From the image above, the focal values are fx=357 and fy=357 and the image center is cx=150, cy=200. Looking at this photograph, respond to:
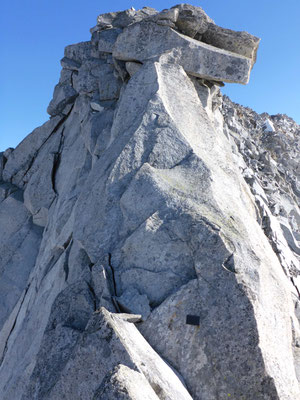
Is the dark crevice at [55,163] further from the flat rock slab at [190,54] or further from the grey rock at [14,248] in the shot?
the flat rock slab at [190,54]

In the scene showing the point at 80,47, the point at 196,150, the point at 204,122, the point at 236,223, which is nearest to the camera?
the point at 236,223

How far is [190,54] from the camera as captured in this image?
34.2ft

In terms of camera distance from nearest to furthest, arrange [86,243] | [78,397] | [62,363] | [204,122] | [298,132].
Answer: [78,397] → [62,363] → [86,243] → [204,122] → [298,132]

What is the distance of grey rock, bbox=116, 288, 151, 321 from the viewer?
5547 mm

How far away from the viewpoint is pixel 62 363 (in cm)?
516

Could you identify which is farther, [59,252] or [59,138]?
[59,138]

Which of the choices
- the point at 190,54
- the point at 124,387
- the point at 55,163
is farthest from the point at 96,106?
the point at 124,387

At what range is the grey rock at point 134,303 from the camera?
5.55m

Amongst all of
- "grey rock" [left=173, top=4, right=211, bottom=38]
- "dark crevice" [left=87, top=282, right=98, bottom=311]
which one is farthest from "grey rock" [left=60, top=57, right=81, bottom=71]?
"dark crevice" [left=87, top=282, right=98, bottom=311]

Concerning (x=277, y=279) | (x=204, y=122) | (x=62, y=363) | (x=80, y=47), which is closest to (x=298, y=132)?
(x=80, y=47)

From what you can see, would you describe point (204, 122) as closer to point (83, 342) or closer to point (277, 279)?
point (277, 279)

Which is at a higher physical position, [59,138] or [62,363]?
[59,138]

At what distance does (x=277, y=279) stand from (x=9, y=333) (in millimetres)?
8224

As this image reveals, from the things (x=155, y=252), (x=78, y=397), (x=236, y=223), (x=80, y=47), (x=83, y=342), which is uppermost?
(x=80, y=47)
